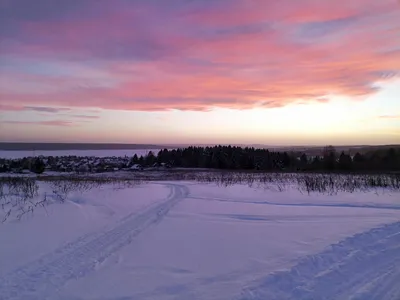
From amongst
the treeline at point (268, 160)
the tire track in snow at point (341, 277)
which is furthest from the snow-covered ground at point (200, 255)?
the treeline at point (268, 160)

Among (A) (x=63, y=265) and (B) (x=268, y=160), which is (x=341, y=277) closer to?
(A) (x=63, y=265)

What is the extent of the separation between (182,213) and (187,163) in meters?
71.2

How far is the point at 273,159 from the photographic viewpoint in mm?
76688

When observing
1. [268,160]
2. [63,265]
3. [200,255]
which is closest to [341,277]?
[200,255]

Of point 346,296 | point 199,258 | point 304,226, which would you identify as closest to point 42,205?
point 199,258

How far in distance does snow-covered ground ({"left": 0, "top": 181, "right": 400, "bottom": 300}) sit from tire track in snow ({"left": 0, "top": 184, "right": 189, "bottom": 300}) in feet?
0.05

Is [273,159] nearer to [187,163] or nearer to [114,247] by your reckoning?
[187,163]

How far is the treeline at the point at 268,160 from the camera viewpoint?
6303 cm

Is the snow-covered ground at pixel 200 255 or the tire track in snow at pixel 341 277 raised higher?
the tire track in snow at pixel 341 277

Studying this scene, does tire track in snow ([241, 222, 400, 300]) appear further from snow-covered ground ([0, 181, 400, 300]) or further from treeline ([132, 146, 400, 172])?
treeline ([132, 146, 400, 172])

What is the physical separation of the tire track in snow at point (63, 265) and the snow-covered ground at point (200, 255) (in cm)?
2

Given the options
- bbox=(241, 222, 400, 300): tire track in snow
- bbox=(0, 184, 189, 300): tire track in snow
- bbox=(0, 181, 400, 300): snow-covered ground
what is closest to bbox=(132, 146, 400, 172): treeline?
bbox=(0, 181, 400, 300): snow-covered ground

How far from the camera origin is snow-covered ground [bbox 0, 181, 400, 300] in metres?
4.55

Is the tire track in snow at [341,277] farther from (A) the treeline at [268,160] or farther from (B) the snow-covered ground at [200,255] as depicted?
(A) the treeline at [268,160]
